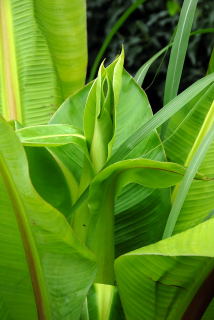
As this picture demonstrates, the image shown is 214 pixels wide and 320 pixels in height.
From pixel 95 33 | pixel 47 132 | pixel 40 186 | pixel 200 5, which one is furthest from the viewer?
pixel 95 33

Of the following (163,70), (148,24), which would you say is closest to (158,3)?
(148,24)

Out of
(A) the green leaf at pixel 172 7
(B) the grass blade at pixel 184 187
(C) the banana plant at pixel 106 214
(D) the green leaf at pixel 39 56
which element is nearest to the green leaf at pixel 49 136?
(C) the banana plant at pixel 106 214

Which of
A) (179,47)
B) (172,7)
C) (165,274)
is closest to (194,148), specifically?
(179,47)

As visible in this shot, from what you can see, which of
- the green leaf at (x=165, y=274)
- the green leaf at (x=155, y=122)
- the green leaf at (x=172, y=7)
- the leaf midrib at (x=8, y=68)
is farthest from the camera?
the green leaf at (x=172, y=7)

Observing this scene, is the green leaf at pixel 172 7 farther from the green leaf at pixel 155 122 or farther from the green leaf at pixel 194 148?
the green leaf at pixel 155 122

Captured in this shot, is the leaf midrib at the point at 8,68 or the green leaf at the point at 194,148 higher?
the leaf midrib at the point at 8,68

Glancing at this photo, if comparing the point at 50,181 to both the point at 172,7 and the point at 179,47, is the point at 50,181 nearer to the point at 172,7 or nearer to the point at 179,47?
the point at 179,47

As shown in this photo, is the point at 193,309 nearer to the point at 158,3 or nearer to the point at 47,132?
the point at 47,132
